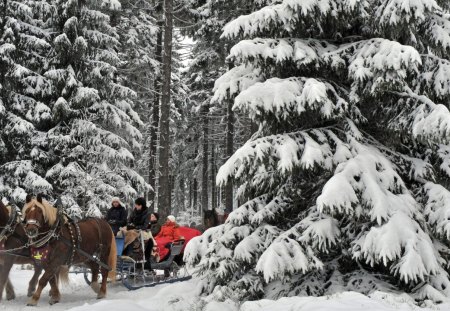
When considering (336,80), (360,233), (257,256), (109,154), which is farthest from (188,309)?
(109,154)

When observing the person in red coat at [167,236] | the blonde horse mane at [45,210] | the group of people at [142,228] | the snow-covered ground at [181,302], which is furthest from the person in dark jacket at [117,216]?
the blonde horse mane at [45,210]

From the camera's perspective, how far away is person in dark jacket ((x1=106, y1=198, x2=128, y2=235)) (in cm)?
1298

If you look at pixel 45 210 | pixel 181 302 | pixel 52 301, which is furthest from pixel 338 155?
pixel 52 301

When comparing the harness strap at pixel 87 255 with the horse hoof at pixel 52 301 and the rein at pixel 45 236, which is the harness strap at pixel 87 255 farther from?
the horse hoof at pixel 52 301

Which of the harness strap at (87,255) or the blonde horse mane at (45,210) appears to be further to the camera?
the harness strap at (87,255)

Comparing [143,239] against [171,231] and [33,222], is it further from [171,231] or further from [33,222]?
[33,222]

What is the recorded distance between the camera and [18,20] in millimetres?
18812

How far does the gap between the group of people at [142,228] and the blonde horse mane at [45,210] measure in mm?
2812

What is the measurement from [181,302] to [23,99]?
12.9 meters

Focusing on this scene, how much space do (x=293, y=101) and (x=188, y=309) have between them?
3556 millimetres

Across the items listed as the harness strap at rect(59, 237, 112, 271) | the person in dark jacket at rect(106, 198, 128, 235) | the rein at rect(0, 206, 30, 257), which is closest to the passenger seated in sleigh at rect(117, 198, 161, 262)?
the person in dark jacket at rect(106, 198, 128, 235)

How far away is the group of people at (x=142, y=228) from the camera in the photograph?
12188 millimetres

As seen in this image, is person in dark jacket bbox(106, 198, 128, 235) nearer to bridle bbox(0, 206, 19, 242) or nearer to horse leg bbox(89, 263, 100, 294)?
horse leg bbox(89, 263, 100, 294)

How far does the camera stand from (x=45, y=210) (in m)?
9.30
